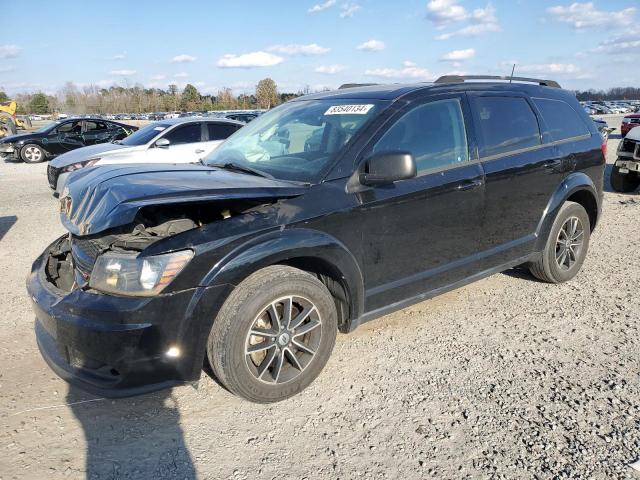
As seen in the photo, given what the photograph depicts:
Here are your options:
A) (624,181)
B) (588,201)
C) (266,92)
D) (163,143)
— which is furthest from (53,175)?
(266,92)

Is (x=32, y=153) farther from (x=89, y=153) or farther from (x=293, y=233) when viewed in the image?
(x=293, y=233)

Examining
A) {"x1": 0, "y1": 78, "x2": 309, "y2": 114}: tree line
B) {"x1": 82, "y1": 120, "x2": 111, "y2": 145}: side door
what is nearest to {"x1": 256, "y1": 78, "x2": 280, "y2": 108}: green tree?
{"x1": 0, "y1": 78, "x2": 309, "y2": 114}: tree line

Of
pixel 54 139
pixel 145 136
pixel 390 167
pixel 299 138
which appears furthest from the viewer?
pixel 54 139

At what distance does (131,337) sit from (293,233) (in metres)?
1.02

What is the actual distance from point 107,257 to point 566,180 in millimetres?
3927

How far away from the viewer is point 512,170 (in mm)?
3918

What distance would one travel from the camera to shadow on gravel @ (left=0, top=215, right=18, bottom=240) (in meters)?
7.06

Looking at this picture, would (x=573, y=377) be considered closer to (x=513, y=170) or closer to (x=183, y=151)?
(x=513, y=170)

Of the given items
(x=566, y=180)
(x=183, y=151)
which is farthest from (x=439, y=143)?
(x=183, y=151)

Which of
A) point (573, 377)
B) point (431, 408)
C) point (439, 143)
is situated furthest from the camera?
point (439, 143)

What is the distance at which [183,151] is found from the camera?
31.8ft

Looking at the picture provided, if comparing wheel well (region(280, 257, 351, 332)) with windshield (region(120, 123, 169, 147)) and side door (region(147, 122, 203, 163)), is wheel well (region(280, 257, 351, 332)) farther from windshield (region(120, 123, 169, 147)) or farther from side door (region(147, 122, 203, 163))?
windshield (region(120, 123, 169, 147))

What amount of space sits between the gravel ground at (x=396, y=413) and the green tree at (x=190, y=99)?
77.4m

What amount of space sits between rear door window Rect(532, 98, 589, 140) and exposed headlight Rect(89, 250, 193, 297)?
3.52 metres
